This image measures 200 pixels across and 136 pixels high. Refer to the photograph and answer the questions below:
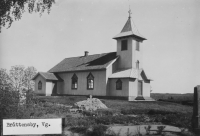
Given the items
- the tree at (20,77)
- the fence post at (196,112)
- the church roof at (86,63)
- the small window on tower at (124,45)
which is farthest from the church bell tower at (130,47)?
the fence post at (196,112)

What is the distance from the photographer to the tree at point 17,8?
1314 cm

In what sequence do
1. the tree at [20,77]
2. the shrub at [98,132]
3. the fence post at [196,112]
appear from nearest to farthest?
the shrub at [98,132], the fence post at [196,112], the tree at [20,77]

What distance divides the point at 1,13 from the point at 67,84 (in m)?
21.6

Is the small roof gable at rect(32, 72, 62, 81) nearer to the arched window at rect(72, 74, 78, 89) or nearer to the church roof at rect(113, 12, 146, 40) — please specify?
the arched window at rect(72, 74, 78, 89)

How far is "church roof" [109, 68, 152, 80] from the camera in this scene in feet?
89.6

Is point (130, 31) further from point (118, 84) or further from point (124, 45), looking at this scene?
point (118, 84)

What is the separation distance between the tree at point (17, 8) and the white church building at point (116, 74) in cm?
1518

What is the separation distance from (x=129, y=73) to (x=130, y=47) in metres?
3.81

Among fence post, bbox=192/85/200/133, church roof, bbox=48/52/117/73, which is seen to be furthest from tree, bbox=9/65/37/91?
fence post, bbox=192/85/200/133

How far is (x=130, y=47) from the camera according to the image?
28.9 m

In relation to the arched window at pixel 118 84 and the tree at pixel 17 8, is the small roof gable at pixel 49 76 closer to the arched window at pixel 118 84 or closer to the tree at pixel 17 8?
the arched window at pixel 118 84

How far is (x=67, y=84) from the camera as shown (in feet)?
111

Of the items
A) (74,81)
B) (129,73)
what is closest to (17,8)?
(129,73)

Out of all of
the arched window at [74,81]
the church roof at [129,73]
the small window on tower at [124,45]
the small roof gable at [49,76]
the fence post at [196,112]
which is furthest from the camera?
the small roof gable at [49,76]
